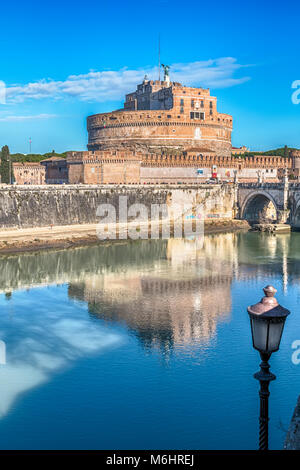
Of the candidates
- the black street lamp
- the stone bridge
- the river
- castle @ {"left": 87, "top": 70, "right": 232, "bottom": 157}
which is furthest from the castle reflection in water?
castle @ {"left": 87, "top": 70, "right": 232, "bottom": 157}

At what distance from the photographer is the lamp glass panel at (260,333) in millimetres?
3633

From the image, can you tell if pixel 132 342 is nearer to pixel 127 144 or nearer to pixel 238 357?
pixel 238 357

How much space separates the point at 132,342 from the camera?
13.0 meters

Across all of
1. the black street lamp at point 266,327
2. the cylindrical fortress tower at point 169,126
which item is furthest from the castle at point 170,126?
the black street lamp at point 266,327

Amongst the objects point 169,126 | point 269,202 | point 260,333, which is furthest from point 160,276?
point 169,126

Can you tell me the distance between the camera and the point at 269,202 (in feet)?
132

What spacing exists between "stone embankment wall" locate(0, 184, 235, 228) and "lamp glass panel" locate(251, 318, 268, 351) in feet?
88.5

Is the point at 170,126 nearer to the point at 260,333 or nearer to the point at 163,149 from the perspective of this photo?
the point at 163,149

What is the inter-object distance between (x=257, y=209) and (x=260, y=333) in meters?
37.5

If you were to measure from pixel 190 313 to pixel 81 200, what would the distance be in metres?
19.3

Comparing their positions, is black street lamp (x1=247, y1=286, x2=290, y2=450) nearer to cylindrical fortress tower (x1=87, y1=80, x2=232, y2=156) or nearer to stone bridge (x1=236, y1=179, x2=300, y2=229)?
stone bridge (x1=236, y1=179, x2=300, y2=229)

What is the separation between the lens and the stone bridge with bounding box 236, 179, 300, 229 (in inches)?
1393
